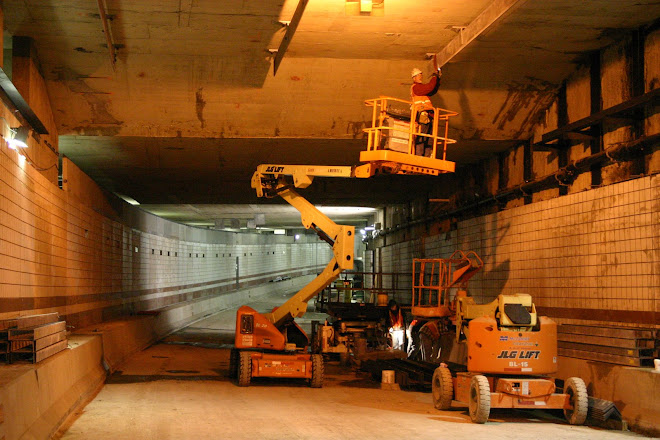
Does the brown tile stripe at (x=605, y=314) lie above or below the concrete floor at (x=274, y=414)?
above

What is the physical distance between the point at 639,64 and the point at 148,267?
23914 mm

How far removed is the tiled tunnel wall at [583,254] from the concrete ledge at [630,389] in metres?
0.86

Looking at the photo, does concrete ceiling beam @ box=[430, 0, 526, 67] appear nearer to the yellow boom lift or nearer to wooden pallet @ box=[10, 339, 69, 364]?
the yellow boom lift

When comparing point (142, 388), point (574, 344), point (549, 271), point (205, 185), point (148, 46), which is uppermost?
point (148, 46)

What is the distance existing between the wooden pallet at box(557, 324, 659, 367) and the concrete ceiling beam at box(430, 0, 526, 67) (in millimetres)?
5085

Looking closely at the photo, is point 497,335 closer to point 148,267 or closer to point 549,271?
point 549,271

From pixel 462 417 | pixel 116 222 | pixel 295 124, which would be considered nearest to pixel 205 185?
pixel 116 222

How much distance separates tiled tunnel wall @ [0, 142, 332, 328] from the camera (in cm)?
1169

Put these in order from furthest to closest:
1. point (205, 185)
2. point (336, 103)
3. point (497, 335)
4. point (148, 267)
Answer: point (148, 267)
point (205, 185)
point (336, 103)
point (497, 335)

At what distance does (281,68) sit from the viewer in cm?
1471

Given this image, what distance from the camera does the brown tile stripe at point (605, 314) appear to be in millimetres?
11117

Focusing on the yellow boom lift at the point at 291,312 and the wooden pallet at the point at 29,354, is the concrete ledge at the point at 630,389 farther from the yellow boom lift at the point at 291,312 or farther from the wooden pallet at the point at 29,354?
the wooden pallet at the point at 29,354

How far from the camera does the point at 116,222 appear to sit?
2508cm

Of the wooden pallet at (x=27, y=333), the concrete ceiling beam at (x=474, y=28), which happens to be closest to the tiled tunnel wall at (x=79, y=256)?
the wooden pallet at (x=27, y=333)
